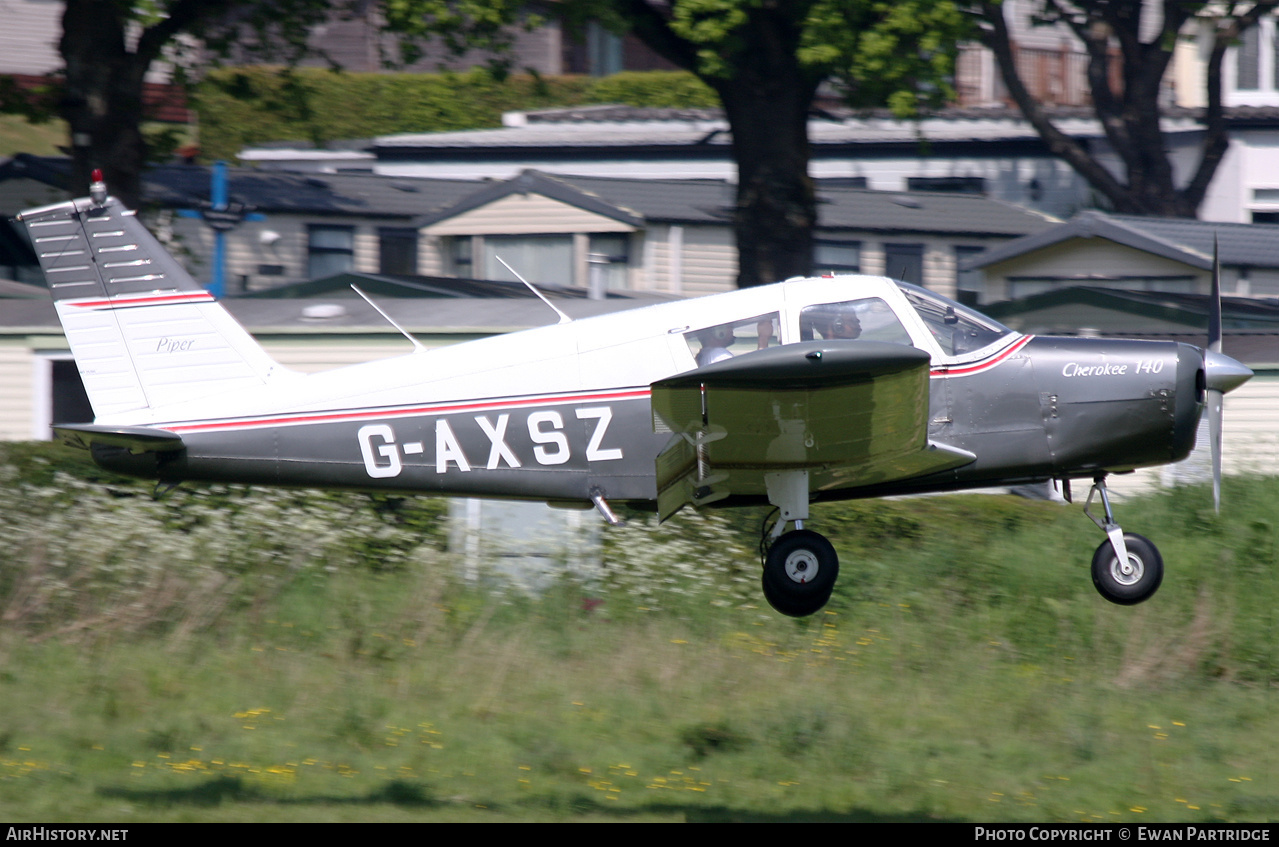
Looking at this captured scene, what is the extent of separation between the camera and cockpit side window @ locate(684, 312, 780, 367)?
8.54 m

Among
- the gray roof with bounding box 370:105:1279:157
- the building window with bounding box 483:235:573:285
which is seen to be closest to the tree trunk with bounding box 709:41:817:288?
the building window with bounding box 483:235:573:285

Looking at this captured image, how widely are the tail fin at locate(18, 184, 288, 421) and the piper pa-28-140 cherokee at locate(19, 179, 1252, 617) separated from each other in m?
0.01

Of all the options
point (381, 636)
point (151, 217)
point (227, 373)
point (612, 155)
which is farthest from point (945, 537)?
point (612, 155)

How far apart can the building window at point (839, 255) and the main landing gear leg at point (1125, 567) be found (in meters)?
18.2

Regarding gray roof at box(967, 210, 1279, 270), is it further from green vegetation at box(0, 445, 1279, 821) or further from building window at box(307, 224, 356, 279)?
building window at box(307, 224, 356, 279)

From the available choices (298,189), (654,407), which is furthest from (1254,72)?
(654,407)

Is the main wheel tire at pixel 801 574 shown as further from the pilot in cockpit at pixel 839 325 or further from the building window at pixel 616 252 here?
the building window at pixel 616 252

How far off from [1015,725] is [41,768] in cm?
818

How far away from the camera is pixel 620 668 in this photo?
42.1ft

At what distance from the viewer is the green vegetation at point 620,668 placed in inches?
424

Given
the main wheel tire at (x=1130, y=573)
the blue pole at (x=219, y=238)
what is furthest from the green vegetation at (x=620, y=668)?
the blue pole at (x=219, y=238)

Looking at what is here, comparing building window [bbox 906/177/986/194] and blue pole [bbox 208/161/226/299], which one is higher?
building window [bbox 906/177/986/194]

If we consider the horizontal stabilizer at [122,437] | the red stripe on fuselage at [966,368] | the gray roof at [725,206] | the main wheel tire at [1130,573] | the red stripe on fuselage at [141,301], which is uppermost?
the gray roof at [725,206]

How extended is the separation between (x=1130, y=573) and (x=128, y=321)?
7.07m
